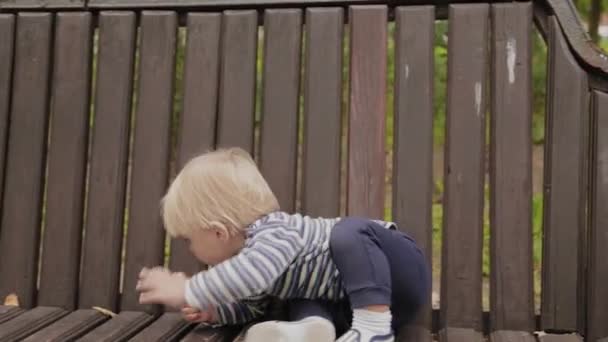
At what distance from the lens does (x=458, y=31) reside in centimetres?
254

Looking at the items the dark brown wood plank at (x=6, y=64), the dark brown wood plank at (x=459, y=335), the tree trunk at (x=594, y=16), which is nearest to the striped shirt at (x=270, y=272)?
the dark brown wood plank at (x=459, y=335)

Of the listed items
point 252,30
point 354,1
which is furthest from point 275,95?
point 354,1

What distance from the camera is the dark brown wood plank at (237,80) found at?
8.50ft

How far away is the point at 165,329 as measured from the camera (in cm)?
232

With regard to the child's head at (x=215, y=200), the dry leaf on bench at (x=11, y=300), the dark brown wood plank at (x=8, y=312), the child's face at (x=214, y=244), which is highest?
the child's head at (x=215, y=200)

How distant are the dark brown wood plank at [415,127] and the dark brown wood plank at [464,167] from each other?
0.19 feet

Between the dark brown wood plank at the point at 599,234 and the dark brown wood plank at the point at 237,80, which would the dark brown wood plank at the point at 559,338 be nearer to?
the dark brown wood plank at the point at 599,234

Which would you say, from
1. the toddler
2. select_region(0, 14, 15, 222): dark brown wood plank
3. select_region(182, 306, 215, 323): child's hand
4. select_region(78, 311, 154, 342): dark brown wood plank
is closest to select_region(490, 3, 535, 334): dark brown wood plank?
the toddler

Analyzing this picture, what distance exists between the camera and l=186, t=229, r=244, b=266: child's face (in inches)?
87.1

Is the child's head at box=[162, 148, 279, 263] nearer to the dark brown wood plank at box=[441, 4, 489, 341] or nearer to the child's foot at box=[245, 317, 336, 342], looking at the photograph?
the child's foot at box=[245, 317, 336, 342]

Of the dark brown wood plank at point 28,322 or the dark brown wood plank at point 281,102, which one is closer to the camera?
the dark brown wood plank at point 28,322

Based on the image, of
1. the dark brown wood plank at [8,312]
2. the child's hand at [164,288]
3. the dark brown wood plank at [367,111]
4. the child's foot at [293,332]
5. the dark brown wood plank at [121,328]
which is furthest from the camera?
the dark brown wood plank at [367,111]

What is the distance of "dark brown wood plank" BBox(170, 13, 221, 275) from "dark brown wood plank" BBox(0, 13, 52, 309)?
0.46m

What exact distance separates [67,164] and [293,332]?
1.07m
